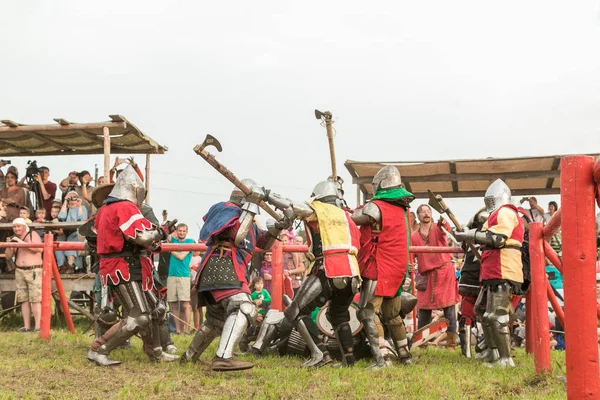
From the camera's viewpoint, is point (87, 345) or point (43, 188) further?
point (43, 188)

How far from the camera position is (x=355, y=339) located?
22.6 ft

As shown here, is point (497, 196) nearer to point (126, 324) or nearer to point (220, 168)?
point (220, 168)

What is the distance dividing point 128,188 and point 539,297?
3672 mm

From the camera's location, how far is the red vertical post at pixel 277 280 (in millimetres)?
7340

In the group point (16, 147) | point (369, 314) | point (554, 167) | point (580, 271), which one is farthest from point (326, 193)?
point (16, 147)

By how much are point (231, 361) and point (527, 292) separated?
2976 millimetres

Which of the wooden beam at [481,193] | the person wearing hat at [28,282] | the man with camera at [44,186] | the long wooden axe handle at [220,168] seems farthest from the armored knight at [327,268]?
the man with camera at [44,186]

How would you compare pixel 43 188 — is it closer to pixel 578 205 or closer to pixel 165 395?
pixel 165 395

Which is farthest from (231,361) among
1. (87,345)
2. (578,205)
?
(578,205)

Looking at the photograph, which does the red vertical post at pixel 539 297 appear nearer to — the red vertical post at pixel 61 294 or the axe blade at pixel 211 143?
the axe blade at pixel 211 143

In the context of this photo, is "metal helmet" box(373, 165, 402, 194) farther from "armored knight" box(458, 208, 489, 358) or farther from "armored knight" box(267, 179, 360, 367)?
"armored knight" box(458, 208, 489, 358)

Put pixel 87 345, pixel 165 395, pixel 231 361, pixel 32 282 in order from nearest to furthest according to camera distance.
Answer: pixel 165 395 < pixel 231 361 < pixel 87 345 < pixel 32 282

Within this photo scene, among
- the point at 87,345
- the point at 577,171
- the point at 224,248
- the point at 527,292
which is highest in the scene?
the point at 577,171

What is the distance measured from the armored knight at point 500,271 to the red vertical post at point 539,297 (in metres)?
0.84
